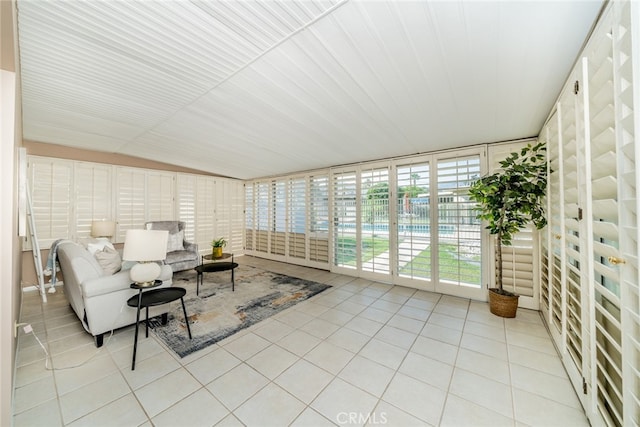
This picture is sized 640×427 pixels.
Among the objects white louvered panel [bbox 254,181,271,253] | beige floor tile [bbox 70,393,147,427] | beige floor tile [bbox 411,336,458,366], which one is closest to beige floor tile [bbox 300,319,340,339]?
beige floor tile [bbox 411,336,458,366]

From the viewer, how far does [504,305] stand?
268 cm

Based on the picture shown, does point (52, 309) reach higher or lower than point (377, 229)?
lower

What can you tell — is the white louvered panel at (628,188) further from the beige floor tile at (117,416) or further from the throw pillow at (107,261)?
the throw pillow at (107,261)

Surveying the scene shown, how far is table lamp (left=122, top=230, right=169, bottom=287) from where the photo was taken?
199 centimetres

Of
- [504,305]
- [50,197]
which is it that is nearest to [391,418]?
[504,305]

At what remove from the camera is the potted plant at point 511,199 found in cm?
245

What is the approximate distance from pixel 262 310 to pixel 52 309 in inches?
108

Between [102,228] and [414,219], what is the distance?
5.39 metres

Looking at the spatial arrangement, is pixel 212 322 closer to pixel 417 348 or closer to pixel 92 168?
pixel 417 348

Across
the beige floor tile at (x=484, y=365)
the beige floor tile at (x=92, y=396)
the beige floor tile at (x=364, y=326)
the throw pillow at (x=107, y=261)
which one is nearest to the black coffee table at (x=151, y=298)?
the beige floor tile at (x=92, y=396)

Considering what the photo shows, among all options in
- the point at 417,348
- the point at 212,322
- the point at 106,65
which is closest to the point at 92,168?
the point at 106,65

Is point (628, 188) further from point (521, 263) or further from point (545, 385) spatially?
point (521, 263)

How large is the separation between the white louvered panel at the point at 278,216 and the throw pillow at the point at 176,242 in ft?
6.62

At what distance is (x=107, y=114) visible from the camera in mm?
2695
